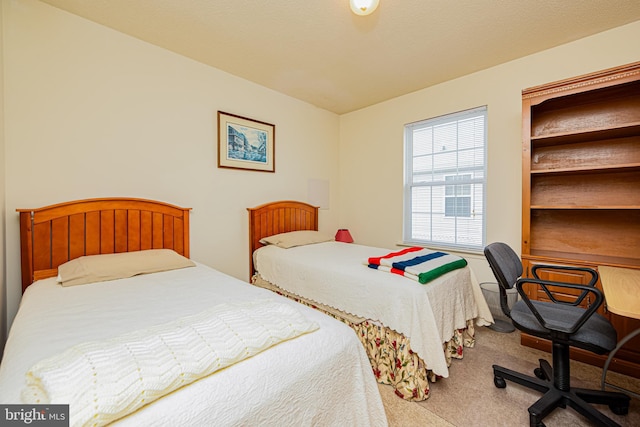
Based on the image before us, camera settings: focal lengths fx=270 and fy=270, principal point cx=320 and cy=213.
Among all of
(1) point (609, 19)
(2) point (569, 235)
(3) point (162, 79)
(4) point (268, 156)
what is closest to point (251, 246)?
(4) point (268, 156)

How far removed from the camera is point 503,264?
1.71 metres

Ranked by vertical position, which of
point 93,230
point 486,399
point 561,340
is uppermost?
point 93,230

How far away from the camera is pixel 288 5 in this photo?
194 centimetres

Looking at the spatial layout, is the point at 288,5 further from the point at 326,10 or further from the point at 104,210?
the point at 104,210

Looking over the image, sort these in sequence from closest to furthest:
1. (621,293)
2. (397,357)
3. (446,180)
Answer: (621,293) → (397,357) → (446,180)

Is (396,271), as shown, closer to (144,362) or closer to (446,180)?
(144,362)

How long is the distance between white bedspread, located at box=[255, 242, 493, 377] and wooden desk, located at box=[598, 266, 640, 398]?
772mm

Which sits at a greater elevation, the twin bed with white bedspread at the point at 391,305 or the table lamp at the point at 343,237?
the table lamp at the point at 343,237

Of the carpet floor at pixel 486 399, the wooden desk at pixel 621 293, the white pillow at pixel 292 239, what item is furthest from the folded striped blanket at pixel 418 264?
the white pillow at pixel 292 239

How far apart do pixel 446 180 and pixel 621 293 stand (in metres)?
2.03

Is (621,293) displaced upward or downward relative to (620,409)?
upward

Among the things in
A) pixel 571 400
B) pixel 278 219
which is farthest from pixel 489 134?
pixel 278 219

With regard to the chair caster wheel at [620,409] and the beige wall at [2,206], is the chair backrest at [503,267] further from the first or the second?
the beige wall at [2,206]

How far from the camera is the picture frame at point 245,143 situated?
290 centimetres
